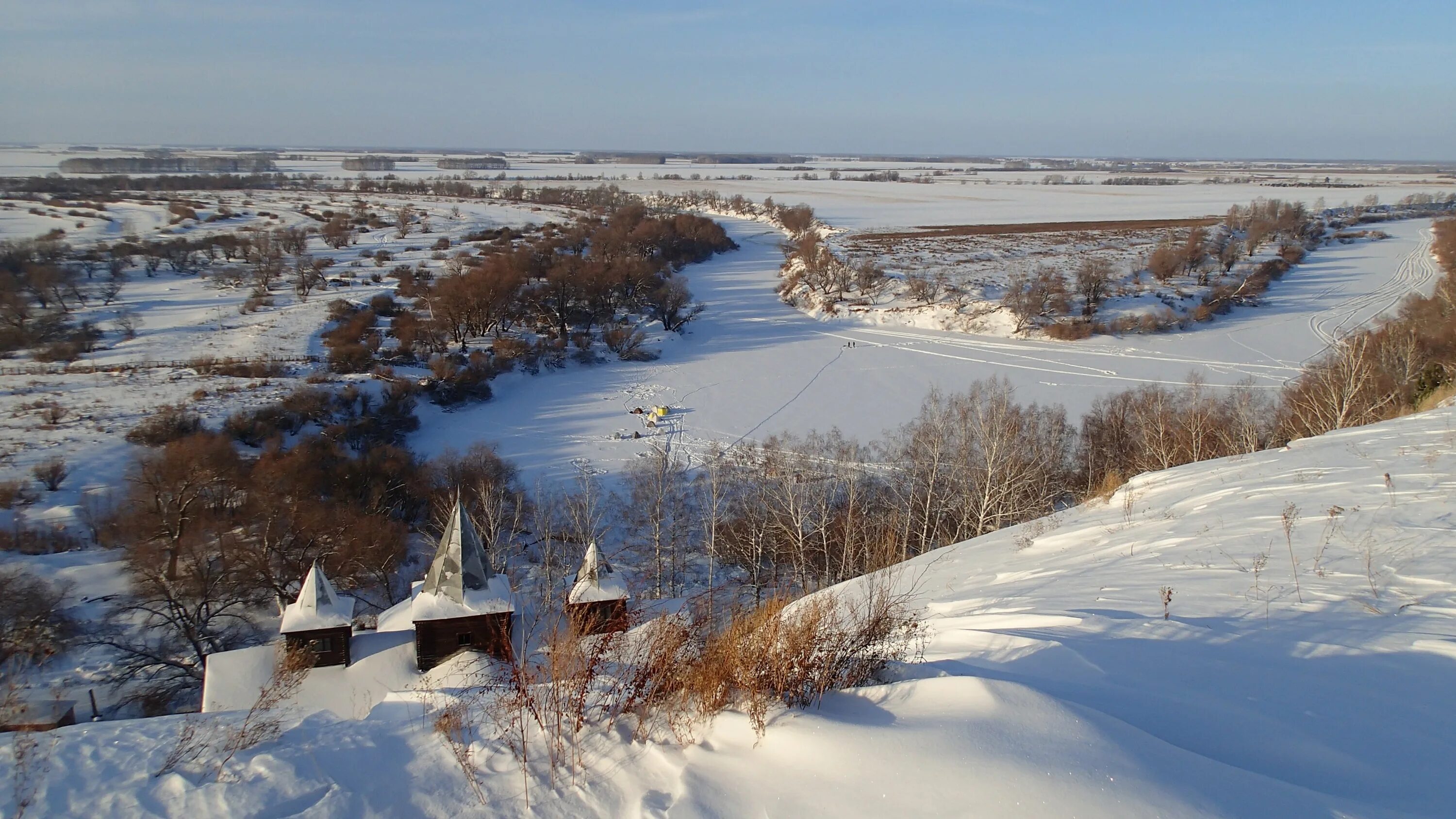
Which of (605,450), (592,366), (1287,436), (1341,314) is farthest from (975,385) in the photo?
(1341,314)

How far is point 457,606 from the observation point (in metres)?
10.3

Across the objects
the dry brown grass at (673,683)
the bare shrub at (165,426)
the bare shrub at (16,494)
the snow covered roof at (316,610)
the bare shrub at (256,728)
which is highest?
the dry brown grass at (673,683)

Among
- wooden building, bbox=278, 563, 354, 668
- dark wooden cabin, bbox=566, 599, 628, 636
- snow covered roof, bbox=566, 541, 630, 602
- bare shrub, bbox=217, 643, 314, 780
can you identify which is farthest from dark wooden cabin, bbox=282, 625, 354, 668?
bare shrub, bbox=217, 643, 314, 780

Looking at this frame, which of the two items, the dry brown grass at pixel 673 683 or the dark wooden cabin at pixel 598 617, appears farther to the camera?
the dark wooden cabin at pixel 598 617

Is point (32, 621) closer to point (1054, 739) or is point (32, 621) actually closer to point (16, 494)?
Result: point (16, 494)

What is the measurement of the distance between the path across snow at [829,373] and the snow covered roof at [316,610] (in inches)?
488

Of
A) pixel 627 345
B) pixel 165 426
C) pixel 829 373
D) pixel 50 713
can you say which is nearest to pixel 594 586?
pixel 50 713

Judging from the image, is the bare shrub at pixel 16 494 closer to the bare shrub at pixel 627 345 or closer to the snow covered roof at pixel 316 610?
the snow covered roof at pixel 316 610

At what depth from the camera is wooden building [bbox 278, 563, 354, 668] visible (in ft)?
33.3

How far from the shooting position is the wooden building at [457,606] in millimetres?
10203

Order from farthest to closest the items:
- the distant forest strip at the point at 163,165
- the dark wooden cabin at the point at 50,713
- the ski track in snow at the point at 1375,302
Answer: the distant forest strip at the point at 163,165 < the ski track in snow at the point at 1375,302 < the dark wooden cabin at the point at 50,713

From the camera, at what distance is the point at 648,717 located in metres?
4.36

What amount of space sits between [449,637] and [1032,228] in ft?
250

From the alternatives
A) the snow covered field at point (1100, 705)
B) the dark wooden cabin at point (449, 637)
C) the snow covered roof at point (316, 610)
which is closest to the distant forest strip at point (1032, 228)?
the snow covered field at point (1100, 705)
